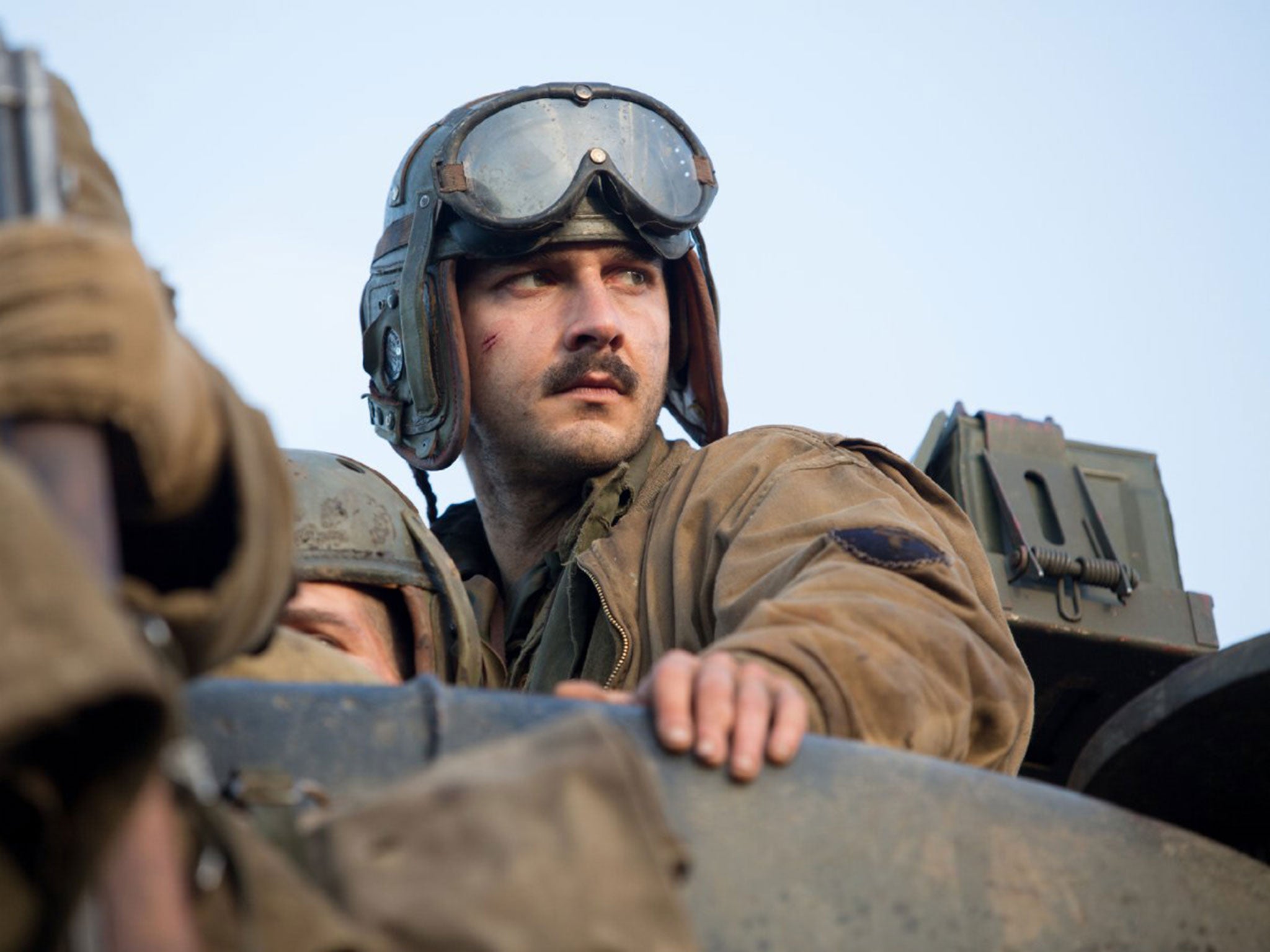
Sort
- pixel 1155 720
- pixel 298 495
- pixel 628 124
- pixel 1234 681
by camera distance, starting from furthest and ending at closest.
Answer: pixel 628 124
pixel 298 495
pixel 1155 720
pixel 1234 681

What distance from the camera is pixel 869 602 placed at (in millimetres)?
3879

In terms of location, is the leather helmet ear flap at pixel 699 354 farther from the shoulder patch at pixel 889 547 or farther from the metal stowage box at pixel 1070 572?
the shoulder patch at pixel 889 547

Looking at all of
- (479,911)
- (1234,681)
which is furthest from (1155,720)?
(479,911)

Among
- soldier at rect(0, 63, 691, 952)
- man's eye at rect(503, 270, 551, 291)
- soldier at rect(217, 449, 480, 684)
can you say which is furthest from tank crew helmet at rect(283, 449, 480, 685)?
soldier at rect(0, 63, 691, 952)

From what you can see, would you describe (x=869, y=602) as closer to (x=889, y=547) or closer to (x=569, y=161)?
(x=889, y=547)

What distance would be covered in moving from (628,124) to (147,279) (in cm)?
422

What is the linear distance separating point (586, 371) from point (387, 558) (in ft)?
3.93

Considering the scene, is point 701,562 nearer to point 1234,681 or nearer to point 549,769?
point 1234,681

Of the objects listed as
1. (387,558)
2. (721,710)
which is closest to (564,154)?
(387,558)

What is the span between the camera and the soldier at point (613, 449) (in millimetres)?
4172

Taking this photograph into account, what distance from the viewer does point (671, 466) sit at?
18.7 feet

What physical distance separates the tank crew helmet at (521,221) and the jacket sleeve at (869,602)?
3.86 ft

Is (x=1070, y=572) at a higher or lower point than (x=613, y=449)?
lower

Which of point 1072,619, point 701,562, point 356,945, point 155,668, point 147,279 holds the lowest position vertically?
point 1072,619
